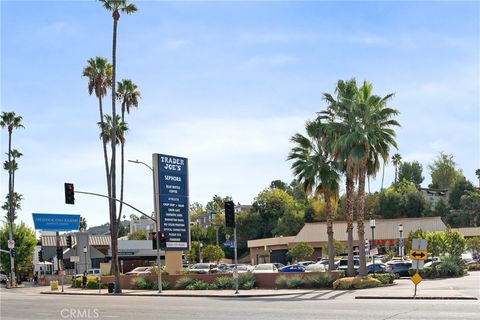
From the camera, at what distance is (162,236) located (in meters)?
46.2

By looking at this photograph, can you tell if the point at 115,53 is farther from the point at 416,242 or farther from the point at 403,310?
the point at 403,310

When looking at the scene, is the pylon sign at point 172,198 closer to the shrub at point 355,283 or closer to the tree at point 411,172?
the shrub at point 355,283

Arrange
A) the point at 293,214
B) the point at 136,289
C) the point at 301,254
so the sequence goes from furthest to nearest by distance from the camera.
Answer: the point at 293,214, the point at 301,254, the point at 136,289

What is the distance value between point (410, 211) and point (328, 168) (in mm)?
63208

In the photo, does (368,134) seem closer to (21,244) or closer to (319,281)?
(319,281)

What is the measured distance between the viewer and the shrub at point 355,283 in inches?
1458

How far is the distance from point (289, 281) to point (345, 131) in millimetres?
10270

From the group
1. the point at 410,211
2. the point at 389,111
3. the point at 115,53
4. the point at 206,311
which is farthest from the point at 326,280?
the point at 410,211

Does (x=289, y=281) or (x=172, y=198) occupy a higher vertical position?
(x=172, y=198)

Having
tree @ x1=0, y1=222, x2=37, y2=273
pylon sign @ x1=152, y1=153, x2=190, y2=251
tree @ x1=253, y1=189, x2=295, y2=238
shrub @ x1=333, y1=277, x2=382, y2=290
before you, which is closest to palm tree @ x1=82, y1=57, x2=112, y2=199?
pylon sign @ x1=152, y1=153, x2=190, y2=251

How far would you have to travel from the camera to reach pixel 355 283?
3706 cm

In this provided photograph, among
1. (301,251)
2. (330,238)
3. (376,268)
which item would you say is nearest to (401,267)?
(376,268)

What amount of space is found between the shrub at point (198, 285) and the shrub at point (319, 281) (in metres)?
7.96

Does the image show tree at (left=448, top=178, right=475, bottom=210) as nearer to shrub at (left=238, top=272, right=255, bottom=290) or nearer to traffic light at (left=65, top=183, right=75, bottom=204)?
shrub at (left=238, top=272, right=255, bottom=290)
